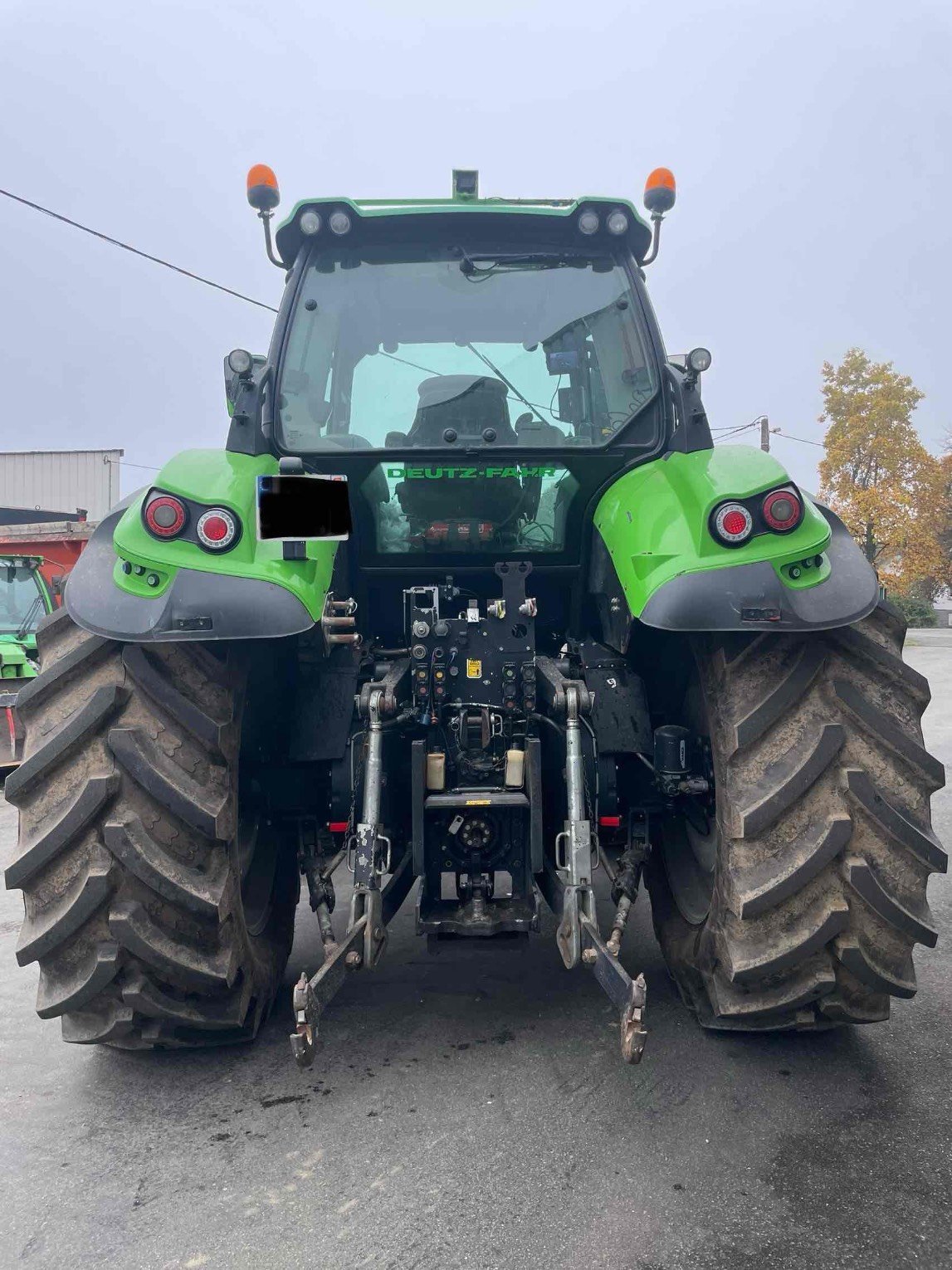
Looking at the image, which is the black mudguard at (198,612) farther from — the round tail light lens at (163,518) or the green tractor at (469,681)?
the round tail light lens at (163,518)

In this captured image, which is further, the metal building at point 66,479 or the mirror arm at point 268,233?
the metal building at point 66,479

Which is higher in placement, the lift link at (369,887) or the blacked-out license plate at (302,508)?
the blacked-out license plate at (302,508)

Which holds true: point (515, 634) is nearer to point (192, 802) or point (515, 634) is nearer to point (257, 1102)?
point (192, 802)

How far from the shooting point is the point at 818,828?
253cm

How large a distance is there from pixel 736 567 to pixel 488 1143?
1.63m

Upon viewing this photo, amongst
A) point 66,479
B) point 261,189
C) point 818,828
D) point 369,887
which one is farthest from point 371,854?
point 66,479

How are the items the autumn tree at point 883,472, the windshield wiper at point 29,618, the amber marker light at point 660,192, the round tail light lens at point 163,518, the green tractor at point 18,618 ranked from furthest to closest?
the autumn tree at point 883,472 → the windshield wiper at point 29,618 → the green tractor at point 18,618 → the amber marker light at point 660,192 → the round tail light lens at point 163,518

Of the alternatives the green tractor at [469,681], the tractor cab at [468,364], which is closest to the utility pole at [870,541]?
the tractor cab at [468,364]

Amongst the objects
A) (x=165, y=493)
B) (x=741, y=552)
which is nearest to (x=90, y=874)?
(x=165, y=493)

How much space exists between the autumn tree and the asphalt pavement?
2525 centimetres

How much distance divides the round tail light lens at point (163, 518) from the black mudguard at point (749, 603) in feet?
4.30

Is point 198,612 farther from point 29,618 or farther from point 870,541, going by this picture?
point 870,541

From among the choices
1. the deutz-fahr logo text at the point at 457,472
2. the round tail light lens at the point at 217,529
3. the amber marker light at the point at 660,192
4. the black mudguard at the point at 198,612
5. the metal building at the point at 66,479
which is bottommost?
the black mudguard at the point at 198,612

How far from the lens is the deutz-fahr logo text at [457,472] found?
3.21 m
